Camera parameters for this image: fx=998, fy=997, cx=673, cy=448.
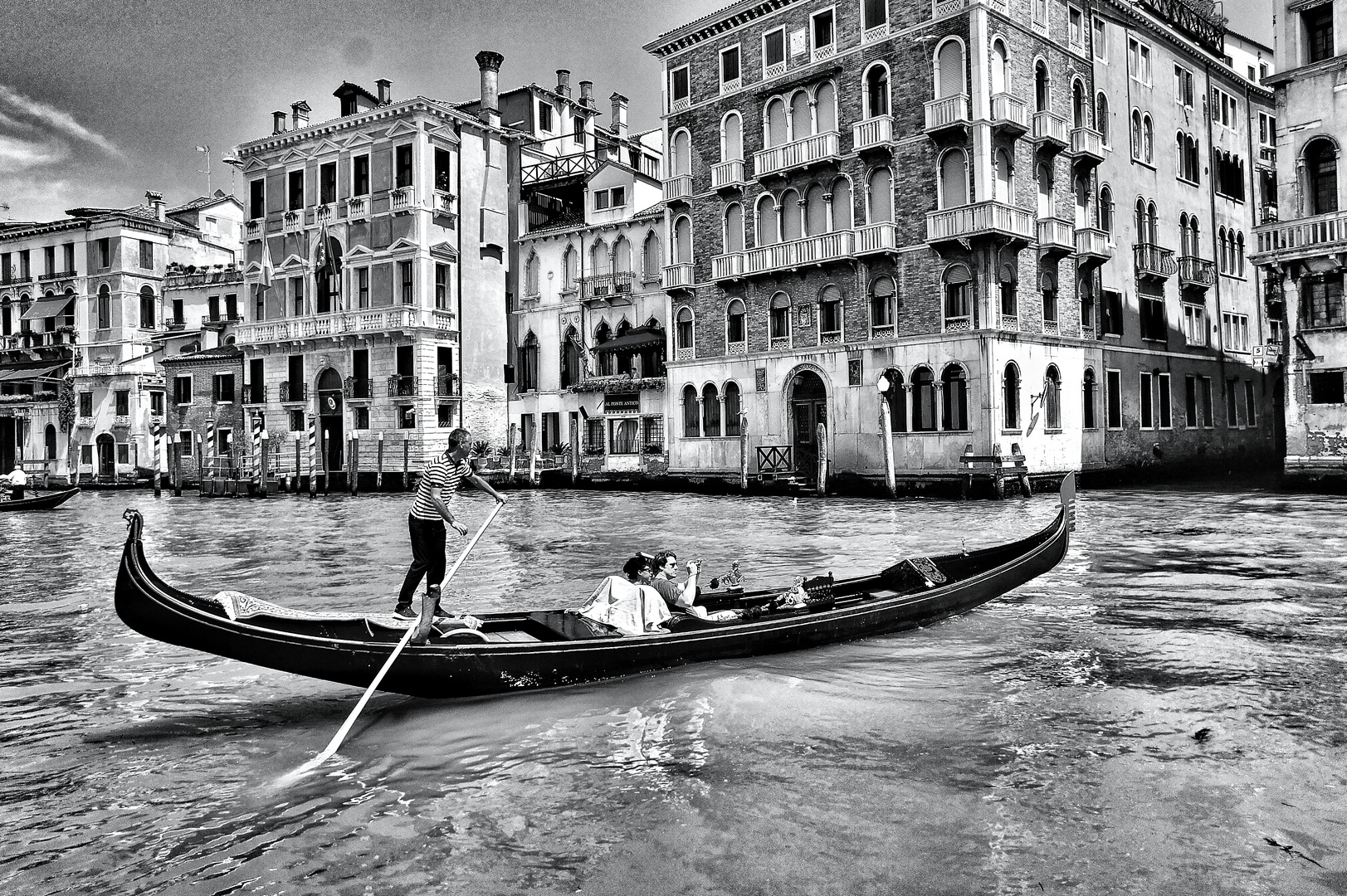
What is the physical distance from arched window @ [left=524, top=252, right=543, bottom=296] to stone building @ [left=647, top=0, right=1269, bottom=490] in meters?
7.12

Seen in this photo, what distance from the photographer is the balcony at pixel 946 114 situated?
21.2 meters

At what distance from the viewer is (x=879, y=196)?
23.4 metres

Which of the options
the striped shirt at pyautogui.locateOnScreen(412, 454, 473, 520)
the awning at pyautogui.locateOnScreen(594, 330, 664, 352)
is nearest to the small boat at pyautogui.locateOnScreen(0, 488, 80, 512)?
the awning at pyautogui.locateOnScreen(594, 330, 664, 352)

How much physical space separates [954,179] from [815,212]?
383 cm

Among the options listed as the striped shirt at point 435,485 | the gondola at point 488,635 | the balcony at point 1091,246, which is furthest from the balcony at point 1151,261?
the striped shirt at point 435,485

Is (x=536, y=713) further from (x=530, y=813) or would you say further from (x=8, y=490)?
(x=8, y=490)

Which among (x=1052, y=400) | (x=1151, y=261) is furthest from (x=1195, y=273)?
(x=1052, y=400)

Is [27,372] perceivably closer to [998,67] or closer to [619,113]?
[619,113]

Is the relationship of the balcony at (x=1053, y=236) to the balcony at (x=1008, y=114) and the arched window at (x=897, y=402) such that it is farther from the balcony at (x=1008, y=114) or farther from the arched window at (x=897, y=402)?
the arched window at (x=897, y=402)

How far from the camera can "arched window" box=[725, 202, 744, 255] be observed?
26.3 m

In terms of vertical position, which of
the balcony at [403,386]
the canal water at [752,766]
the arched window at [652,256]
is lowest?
the canal water at [752,766]

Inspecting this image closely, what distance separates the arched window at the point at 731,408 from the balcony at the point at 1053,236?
829 centimetres

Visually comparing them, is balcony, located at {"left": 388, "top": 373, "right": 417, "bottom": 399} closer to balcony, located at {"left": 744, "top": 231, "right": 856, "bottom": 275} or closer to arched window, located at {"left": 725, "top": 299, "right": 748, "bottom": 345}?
arched window, located at {"left": 725, "top": 299, "right": 748, "bottom": 345}

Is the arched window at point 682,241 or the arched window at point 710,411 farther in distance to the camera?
the arched window at point 682,241
